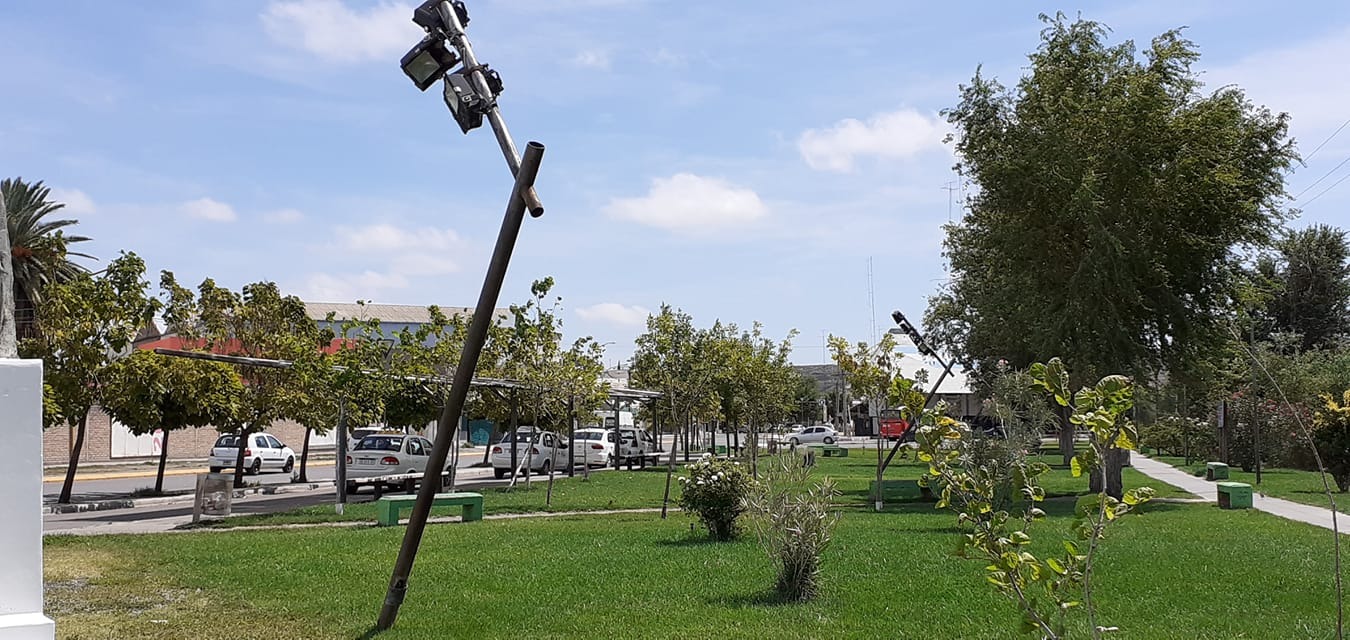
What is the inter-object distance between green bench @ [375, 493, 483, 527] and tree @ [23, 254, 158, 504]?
6336 mm

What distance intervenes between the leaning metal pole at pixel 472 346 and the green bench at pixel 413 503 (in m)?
8.88

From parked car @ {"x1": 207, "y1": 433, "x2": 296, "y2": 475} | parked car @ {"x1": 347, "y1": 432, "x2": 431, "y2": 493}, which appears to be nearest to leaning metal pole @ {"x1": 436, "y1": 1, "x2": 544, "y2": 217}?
parked car @ {"x1": 347, "y1": 432, "x2": 431, "y2": 493}

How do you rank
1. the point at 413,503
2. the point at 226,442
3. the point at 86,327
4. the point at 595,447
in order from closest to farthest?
the point at 413,503 → the point at 86,327 → the point at 226,442 → the point at 595,447

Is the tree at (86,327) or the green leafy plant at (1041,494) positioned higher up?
the tree at (86,327)

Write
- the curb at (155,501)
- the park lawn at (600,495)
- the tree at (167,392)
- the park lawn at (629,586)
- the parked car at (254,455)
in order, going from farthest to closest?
the parked car at (254,455), the tree at (167,392), the curb at (155,501), the park lawn at (600,495), the park lawn at (629,586)

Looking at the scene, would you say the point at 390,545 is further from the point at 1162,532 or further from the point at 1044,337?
the point at 1044,337

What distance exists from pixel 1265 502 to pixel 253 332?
2248cm

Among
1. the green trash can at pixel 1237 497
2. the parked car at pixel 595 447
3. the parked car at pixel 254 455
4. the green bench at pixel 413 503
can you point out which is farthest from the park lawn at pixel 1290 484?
the parked car at pixel 254 455

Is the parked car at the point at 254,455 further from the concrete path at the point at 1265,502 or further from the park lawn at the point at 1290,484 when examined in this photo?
the park lawn at the point at 1290,484

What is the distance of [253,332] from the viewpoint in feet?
88.5

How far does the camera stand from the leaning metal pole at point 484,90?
25.6ft

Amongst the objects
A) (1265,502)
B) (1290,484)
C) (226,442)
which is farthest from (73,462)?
(1290,484)

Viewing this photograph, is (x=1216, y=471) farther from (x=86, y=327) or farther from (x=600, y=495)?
(x=86, y=327)

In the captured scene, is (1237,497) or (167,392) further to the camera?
(167,392)
